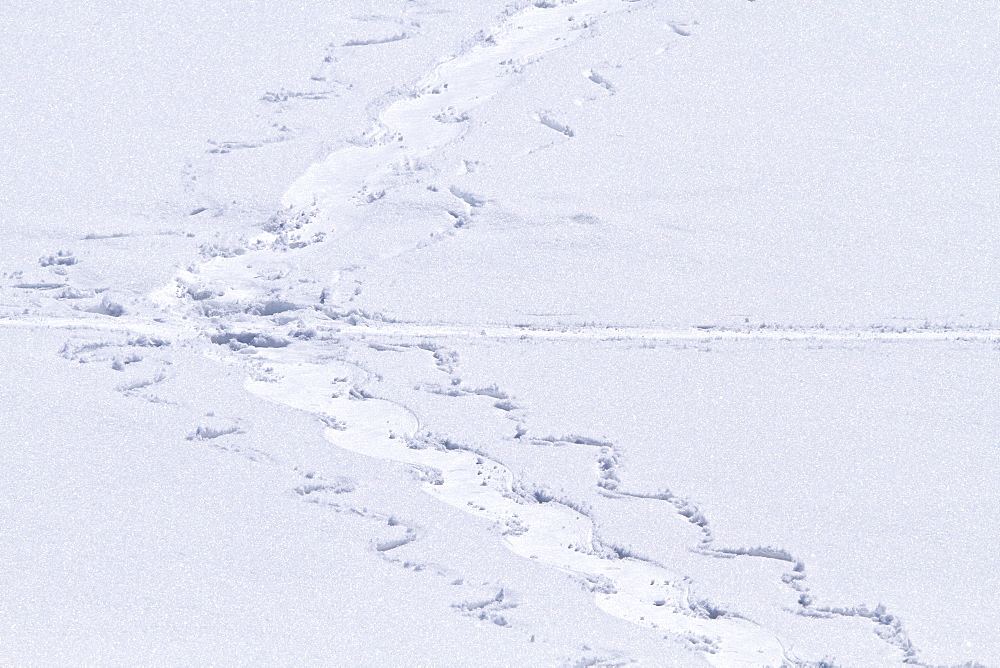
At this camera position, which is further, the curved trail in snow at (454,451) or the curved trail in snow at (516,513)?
the curved trail in snow at (454,451)

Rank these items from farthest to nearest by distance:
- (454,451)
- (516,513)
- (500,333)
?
(500,333) → (454,451) → (516,513)

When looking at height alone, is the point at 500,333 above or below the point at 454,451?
above

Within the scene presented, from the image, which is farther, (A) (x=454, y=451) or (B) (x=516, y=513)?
(A) (x=454, y=451)

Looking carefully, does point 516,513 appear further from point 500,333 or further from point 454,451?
point 500,333

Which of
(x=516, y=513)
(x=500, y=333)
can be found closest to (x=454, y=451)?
(x=516, y=513)

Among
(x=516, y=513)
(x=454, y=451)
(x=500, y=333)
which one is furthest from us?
(x=500, y=333)

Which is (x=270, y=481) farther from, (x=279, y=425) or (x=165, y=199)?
(x=165, y=199)

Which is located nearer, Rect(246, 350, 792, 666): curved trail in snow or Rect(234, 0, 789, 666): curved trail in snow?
Rect(246, 350, 792, 666): curved trail in snow

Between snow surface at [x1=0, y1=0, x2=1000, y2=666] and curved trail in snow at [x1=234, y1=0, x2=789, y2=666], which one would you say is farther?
curved trail in snow at [x1=234, y1=0, x2=789, y2=666]

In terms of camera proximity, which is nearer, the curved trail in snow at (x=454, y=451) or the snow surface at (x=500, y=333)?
the snow surface at (x=500, y=333)
